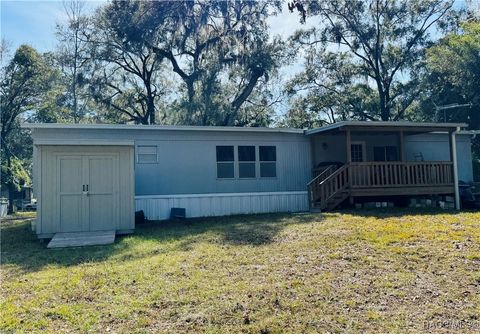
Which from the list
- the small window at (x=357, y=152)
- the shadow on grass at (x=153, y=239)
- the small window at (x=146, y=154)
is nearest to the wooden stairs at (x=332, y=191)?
the shadow on grass at (x=153, y=239)

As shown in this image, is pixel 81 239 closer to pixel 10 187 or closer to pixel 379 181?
pixel 379 181

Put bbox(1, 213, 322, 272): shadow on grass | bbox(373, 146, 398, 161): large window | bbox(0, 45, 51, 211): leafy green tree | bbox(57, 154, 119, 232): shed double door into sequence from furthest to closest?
bbox(0, 45, 51, 211): leafy green tree → bbox(373, 146, 398, 161): large window → bbox(57, 154, 119, 232): shed double door → bbox(1, 213, 322, 272): shadow on grass

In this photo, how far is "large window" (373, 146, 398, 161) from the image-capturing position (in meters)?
15.6

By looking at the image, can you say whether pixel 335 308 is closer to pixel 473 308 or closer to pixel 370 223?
pixel 473 308

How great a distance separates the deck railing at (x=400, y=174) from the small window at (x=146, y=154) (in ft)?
20.6

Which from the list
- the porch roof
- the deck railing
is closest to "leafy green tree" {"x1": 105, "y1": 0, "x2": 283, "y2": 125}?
the porch roof

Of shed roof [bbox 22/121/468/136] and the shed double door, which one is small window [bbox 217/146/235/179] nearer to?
shed roof [bbox 22/121/468/136]

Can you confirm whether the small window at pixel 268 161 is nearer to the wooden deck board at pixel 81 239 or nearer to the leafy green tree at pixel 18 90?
the wooden deck board at pixel 81 239

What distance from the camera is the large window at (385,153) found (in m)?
15.6

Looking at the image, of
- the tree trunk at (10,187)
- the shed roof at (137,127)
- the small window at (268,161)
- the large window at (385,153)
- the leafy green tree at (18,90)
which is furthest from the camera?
the tree trunk at (10,187)

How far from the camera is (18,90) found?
71.7 feet

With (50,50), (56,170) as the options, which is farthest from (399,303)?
(50,50)

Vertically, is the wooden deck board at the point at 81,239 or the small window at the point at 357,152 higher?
the small window at the point at 357,152

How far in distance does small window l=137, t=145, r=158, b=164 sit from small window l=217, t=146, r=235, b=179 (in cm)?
212
